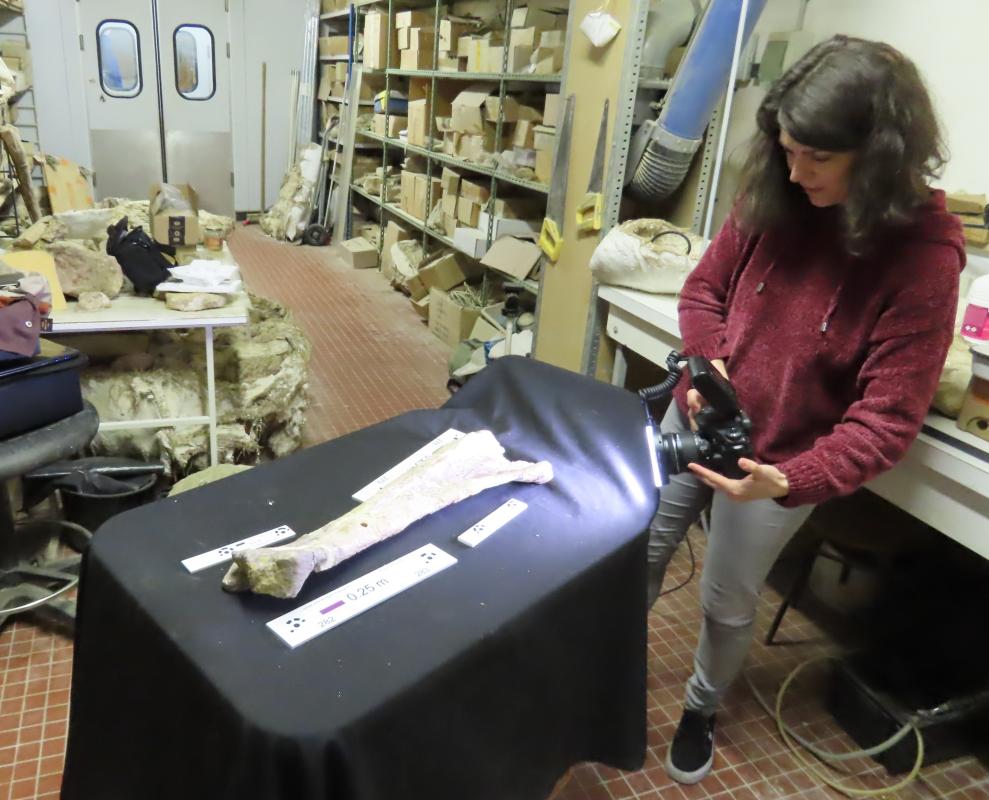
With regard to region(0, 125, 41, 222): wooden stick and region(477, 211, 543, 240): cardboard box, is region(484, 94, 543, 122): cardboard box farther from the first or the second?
region(0, 125, 41, 222): wooden stick

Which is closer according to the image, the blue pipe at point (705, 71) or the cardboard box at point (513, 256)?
the blue pipe at point (705, 71)

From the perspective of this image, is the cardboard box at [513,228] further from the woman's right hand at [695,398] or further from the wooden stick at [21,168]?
the woman's right hand at [695,398]

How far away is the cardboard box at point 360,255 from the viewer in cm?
596

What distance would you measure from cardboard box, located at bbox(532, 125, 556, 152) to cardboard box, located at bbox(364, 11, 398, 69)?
242cm

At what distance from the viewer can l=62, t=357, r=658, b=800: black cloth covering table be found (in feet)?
2.69

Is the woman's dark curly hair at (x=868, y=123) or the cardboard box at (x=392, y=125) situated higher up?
the woman's dark curly hair at (x=868, y=123)

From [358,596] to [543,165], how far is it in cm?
303

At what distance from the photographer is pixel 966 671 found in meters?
1.89

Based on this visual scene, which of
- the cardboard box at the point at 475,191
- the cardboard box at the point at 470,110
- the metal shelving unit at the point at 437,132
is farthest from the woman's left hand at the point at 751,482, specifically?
the cardboard box at the point at 470,110

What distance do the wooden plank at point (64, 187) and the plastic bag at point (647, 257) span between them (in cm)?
264

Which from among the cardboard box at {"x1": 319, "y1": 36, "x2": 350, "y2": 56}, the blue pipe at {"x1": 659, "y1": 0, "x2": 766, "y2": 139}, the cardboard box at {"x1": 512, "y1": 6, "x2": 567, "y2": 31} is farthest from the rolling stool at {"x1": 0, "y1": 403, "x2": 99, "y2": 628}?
the cardboard box at {"x1": 319, "y1": 36, "x2": 350, "y2": 56}

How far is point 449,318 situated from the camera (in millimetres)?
4355

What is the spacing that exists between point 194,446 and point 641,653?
1865 millimetres

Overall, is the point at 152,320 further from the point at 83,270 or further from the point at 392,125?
the point at 392,125
